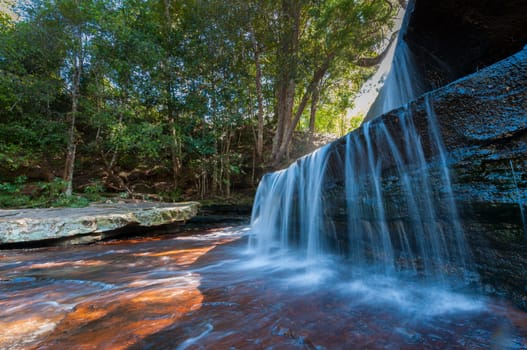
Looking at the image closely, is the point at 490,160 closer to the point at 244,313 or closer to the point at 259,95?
the point at 244,313

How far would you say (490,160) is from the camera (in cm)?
155

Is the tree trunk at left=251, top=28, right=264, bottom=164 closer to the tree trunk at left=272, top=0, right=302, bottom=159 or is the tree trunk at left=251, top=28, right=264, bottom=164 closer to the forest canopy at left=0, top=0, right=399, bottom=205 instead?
the forest canopy at left=0, top=0, right=399, bottom=205

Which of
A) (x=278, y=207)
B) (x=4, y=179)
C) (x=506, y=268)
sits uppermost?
(x=4, y=179)

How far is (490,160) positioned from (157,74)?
10.8 meters

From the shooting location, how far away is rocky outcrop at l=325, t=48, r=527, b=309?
1.43 m

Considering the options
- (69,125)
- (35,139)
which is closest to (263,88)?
(69,125)

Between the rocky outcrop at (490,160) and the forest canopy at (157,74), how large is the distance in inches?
351

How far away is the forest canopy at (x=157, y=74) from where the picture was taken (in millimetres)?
8711

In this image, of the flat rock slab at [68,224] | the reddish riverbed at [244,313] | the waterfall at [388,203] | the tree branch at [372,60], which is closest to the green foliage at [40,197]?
the flat rock slab at [68,224]

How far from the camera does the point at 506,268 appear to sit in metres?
1.52

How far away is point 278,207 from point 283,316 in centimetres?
321

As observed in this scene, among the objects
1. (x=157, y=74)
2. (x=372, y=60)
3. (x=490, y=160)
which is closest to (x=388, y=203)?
(x=490, y=160)

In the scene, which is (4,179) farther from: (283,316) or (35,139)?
(283,316)

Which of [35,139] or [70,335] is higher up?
[35,139]
